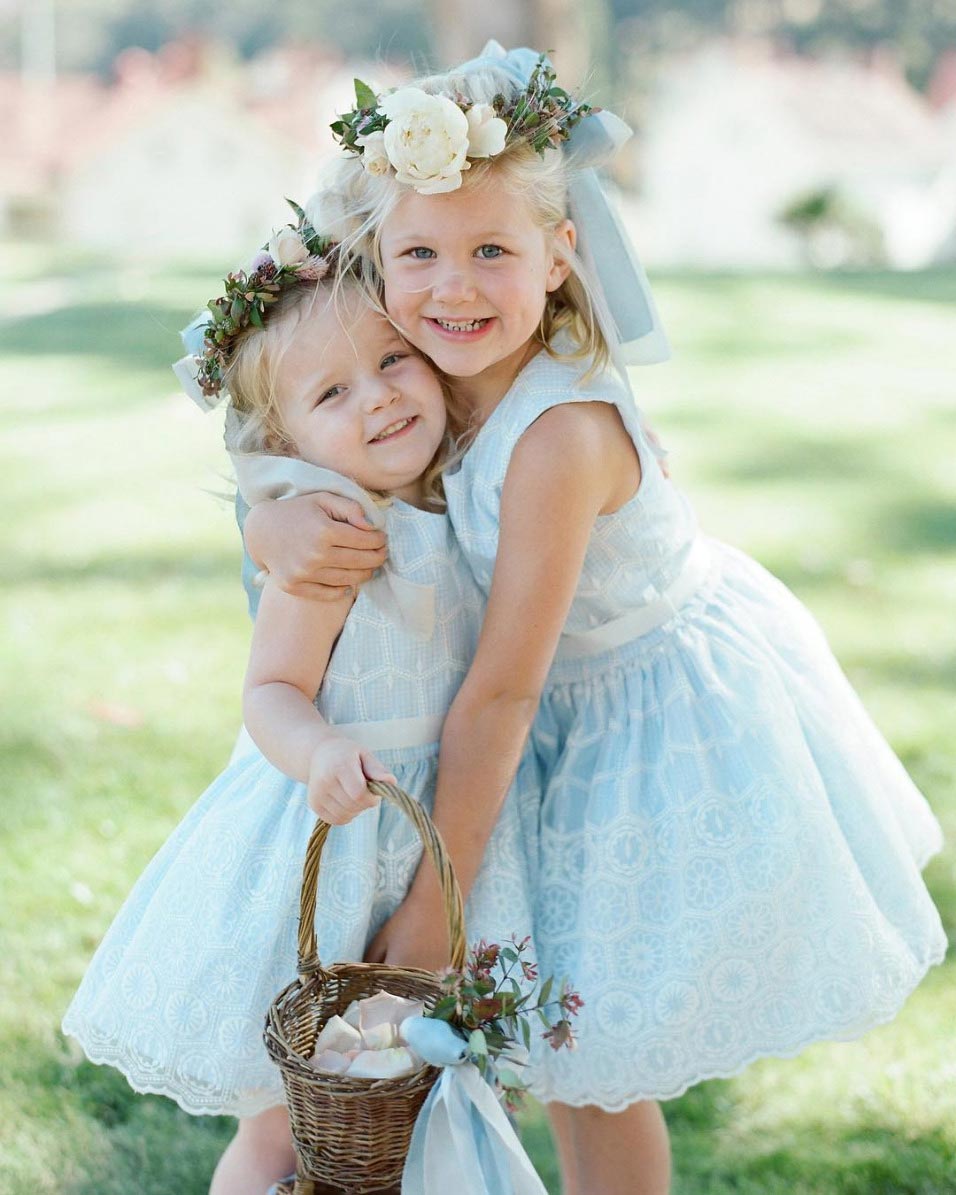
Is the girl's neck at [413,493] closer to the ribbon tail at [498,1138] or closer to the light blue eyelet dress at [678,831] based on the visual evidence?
the light blue eyelet dress at [678,831]

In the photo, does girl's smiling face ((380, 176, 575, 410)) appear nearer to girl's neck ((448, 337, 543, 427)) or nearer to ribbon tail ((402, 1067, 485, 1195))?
girl's neck ((448, 337, 543, 427))

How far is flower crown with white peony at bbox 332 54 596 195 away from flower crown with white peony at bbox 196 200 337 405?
0.13 m

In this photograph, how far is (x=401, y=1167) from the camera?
70.0 inches

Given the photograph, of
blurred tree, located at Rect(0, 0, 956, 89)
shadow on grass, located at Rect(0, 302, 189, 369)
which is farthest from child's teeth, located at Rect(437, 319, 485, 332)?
blurred tree, located at Rect(0, 0, 956, 89)

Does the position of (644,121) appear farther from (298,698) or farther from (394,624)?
(298,698)

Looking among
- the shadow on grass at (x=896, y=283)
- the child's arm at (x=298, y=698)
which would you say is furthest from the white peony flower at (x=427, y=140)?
the shadow on grass at (x=896, y=283)

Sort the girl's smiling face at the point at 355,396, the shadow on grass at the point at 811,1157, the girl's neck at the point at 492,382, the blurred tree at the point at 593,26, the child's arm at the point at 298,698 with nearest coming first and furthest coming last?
1. the child's arm at the point at 298,698
2. the girl's smiling face at the point at 355,396
3. the girl's neck at the point at 492,382
4. the shadow on grass at the point at 811,1157
5. the blurred tree at the point at 593,26

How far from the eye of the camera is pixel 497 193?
79.5 inches

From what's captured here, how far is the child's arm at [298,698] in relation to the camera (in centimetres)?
182

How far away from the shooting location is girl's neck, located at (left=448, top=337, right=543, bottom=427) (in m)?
2.18

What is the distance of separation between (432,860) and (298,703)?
330 mm

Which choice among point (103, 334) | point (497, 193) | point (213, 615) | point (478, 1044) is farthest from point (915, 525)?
point (103, 334)

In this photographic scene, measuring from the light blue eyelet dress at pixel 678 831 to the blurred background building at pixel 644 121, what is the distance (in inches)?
835

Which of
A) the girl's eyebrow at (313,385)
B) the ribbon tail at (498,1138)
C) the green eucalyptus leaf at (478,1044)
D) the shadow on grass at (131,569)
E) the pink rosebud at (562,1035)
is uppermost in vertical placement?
the girl's eyebrow at (313,385)
